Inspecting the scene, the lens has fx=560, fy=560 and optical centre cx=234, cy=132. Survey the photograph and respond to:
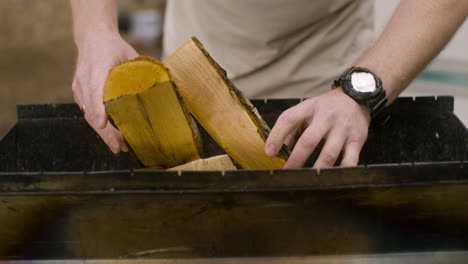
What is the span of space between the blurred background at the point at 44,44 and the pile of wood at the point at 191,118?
233 centimetres

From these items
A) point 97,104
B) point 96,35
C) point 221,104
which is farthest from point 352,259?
point 96,35

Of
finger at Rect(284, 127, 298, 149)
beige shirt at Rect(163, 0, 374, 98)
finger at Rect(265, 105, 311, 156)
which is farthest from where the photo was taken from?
beige shirt at Rect(163, 0, 374, 98)

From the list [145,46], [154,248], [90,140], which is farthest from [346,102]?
[145,46]

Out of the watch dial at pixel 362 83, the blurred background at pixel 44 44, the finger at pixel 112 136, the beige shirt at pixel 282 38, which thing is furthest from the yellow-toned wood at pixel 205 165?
the blurred background at pixel 44 44

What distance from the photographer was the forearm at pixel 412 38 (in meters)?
0.80

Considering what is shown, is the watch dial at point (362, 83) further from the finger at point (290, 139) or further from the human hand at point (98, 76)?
the human hand at point (98, 76)

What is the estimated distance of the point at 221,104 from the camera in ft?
2.59

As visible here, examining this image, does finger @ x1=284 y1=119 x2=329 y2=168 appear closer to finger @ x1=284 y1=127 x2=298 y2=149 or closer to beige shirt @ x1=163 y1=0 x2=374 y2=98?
finger @ x1=284 y1=127 x2=298 y2=149

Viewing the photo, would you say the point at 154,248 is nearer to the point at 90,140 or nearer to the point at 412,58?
the point at 90,140

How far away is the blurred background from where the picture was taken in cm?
317

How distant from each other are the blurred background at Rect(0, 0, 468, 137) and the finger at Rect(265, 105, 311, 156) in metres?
2.44

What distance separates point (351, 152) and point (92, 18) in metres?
0.49

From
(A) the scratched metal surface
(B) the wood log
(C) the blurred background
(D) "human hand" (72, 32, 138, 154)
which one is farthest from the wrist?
(C) the blurred background

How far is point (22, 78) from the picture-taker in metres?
3.32
